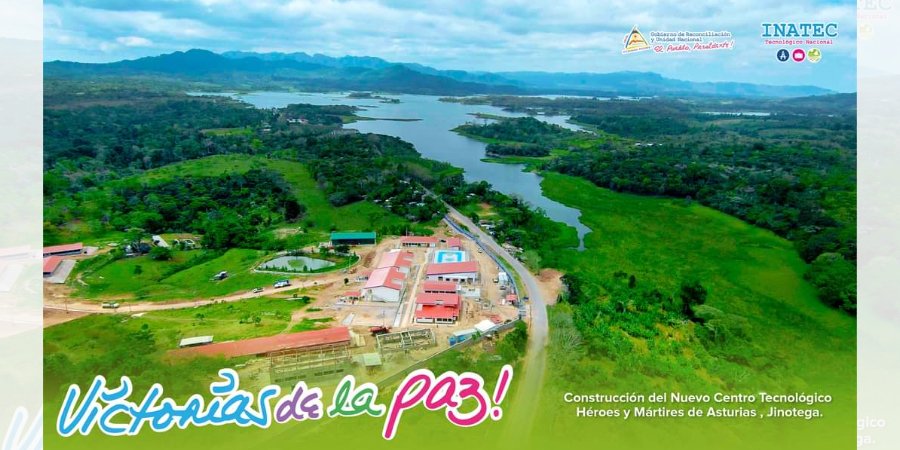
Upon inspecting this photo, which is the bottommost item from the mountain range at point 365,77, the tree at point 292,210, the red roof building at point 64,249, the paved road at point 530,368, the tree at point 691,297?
the paved road at point 530,368

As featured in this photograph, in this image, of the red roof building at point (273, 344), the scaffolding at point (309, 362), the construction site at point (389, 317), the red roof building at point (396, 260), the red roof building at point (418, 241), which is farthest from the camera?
the red roof building at point (418, 241)

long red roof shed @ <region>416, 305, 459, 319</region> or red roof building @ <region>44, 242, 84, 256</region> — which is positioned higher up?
red roof building @ <region>44, 242, 84, 256</region>

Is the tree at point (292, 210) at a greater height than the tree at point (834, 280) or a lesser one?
greater

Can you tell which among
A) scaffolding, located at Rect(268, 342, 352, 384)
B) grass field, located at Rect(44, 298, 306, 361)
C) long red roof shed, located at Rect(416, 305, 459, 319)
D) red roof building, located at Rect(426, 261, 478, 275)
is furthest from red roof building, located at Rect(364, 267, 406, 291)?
scaffolding, located at Rect(268, 342, 352, 384)

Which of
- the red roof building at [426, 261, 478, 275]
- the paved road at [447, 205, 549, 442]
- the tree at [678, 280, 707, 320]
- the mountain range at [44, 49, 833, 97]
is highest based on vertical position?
the mountain range at [44, 49, 833, 97]

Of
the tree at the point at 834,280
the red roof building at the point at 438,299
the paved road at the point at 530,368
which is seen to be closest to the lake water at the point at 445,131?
the paved road at the point at 530,368

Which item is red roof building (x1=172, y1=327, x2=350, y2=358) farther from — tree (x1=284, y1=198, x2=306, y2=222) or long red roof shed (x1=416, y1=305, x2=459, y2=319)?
tree (x1=284, y1=198, x2=306, y2=222)

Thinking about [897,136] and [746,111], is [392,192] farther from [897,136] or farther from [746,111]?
[746,111]

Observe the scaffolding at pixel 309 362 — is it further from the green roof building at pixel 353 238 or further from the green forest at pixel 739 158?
the green forest at pixel 739 158
